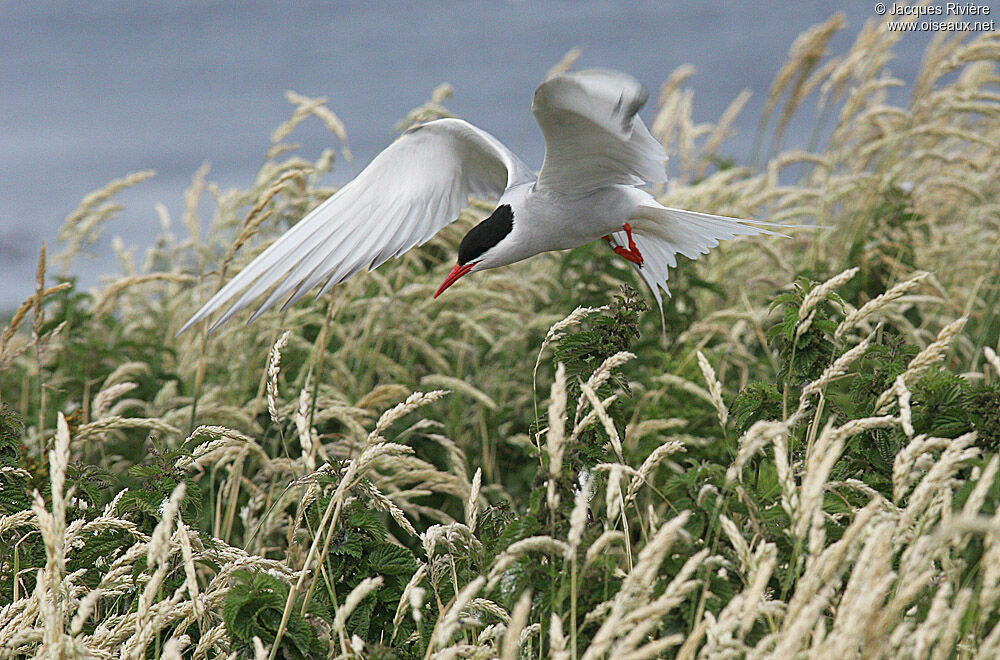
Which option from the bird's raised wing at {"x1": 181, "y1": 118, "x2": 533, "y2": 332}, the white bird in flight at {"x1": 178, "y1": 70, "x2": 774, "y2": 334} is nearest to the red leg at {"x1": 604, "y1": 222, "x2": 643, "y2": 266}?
the white bird in flight at {"x1": 178, "y1": 70, "x2": 774, "y2": 334}

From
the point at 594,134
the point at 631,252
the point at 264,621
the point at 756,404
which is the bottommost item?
the point at 264,621

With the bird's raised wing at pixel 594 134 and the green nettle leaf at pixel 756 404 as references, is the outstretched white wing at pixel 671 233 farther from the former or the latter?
the green nettle leaf at pixel 756 404

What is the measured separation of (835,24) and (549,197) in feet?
12.8

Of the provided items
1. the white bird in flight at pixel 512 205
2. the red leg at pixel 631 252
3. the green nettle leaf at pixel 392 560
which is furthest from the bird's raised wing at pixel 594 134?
the green nettle leaf at pixel 392 560

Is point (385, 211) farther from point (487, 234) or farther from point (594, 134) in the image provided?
point (594, 134)

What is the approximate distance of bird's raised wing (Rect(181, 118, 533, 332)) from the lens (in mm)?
2252

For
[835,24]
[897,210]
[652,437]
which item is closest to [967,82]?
[835,24]

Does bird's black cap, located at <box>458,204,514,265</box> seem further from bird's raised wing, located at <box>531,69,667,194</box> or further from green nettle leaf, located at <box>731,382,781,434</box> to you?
green nettle leaf, located at <box>731,382,781,434</box>

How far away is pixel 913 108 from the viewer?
5.21 metres

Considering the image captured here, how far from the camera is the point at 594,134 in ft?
8.27

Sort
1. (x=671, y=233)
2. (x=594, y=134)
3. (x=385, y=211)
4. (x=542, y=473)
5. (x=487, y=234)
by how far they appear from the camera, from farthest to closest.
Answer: (x=671, y=233), (x=385, y=211), (x=487, y=234), (x=594, y=134), (x=542, y=473)

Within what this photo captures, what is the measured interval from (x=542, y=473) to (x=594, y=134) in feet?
4.08

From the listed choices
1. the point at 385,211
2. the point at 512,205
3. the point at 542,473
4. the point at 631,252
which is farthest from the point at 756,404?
the point at 385,211

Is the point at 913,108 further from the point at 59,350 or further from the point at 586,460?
the point at 59,350
